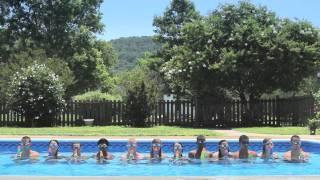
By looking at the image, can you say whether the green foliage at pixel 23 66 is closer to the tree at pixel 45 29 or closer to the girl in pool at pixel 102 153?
the girl in pool at pixel 102 153

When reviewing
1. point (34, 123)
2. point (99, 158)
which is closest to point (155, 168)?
point (99, 158)

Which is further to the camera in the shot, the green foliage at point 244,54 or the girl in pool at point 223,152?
the green foliage at point 244,54

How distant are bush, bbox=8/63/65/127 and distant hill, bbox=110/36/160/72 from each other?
9805 cm

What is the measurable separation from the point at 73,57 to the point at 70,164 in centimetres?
3302

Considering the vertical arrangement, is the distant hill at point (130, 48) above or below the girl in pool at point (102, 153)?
above

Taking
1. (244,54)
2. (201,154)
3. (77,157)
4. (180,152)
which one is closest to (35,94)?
(244,54)

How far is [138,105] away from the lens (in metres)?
27.2

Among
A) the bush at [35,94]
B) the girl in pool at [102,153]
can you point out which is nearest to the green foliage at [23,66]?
the bush at [35,94]

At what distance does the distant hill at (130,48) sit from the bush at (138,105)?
9808 centimetres

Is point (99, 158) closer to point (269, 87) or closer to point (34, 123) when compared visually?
point (34, 123)

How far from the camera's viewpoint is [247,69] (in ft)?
91.6

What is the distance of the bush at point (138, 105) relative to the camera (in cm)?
2714

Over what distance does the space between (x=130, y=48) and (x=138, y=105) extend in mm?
105942

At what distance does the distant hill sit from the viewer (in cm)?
12788
